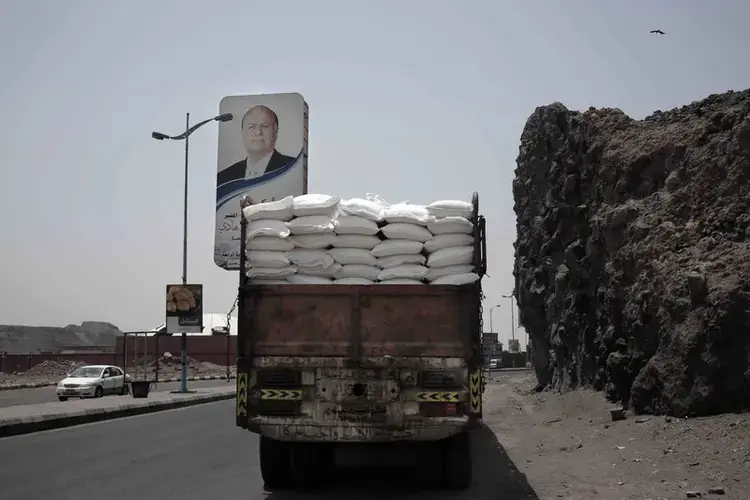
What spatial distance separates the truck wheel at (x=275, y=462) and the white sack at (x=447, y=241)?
9.40 feet

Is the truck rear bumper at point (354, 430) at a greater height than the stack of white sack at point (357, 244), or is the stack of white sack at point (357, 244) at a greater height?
the stack of white sack at point (357, 244)

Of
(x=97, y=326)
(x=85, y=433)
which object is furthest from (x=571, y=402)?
(x=97, y=326)

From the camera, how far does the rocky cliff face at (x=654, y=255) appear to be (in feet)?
37.5

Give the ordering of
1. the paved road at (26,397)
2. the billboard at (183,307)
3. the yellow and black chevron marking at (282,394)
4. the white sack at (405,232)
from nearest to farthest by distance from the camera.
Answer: the yellow and black chevron marking at (282,394), the white sack at (405,232), the paved road at (26,397), the billboard at (183,307)

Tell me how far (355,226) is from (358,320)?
109cm

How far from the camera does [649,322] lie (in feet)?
45.3

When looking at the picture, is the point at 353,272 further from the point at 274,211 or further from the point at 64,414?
the point at 64,414

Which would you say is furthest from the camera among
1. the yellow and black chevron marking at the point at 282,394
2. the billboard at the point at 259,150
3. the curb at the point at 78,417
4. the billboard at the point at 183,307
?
the billboard at the point at 259,150

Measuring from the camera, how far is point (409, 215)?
8.92m

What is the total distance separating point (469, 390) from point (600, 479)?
2811mm

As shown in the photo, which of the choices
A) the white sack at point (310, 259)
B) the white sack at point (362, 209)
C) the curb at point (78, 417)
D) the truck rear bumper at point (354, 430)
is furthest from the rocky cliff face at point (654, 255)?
the curb at point (78, 417)

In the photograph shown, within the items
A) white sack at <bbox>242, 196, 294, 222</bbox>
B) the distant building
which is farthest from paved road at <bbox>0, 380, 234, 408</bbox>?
white sack at <bbox>242, 196, 294, 222</bbox>

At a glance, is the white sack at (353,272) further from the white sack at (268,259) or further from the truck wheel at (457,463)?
the truck wheel at (457,463)

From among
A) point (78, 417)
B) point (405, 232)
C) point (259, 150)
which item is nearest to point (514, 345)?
point (259, 150)
